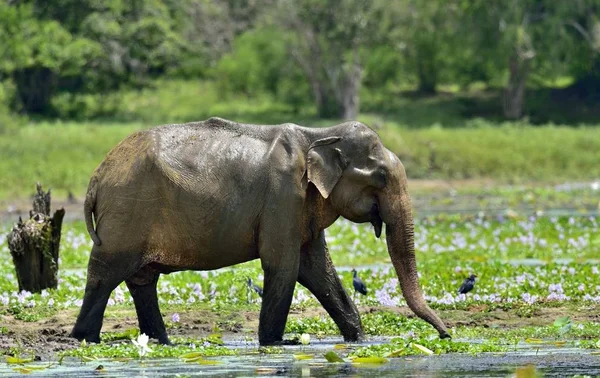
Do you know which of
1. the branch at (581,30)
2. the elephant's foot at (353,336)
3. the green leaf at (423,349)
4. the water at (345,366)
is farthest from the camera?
the branch at (581,30)

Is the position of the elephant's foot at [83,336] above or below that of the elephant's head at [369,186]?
below

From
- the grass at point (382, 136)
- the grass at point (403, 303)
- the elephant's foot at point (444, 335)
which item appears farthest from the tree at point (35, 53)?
the elephant's foot at point (444, 335)

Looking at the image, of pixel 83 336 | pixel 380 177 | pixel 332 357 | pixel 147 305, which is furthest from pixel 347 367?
pixel 83 336

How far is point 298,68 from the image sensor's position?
60.2 metres

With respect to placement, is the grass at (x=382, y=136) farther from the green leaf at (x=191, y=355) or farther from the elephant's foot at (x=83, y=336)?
the green leaf at (x=191, y=355)

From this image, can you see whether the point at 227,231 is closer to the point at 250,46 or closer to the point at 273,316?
the point at 273,316

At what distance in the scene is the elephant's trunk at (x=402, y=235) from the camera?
1341cm

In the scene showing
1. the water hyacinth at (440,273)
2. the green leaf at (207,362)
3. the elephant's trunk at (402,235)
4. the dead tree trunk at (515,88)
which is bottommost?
the dead tree trunk at (515,88)

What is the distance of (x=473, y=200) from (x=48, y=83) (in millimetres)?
24311

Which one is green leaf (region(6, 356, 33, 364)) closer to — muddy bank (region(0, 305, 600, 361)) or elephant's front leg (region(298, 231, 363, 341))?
muddy bank (region(0, 305, 600, 361))

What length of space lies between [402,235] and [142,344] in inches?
113

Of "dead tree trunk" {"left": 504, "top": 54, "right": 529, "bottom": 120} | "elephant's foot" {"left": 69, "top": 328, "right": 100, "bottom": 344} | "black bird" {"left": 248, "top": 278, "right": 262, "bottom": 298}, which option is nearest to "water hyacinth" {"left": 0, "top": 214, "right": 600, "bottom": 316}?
"black bird" {"left": 248, "top": 278, "right": 262, "bottom": 298}

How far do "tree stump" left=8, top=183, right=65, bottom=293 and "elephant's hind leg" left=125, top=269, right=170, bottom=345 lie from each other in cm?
331

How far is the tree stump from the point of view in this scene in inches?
668
